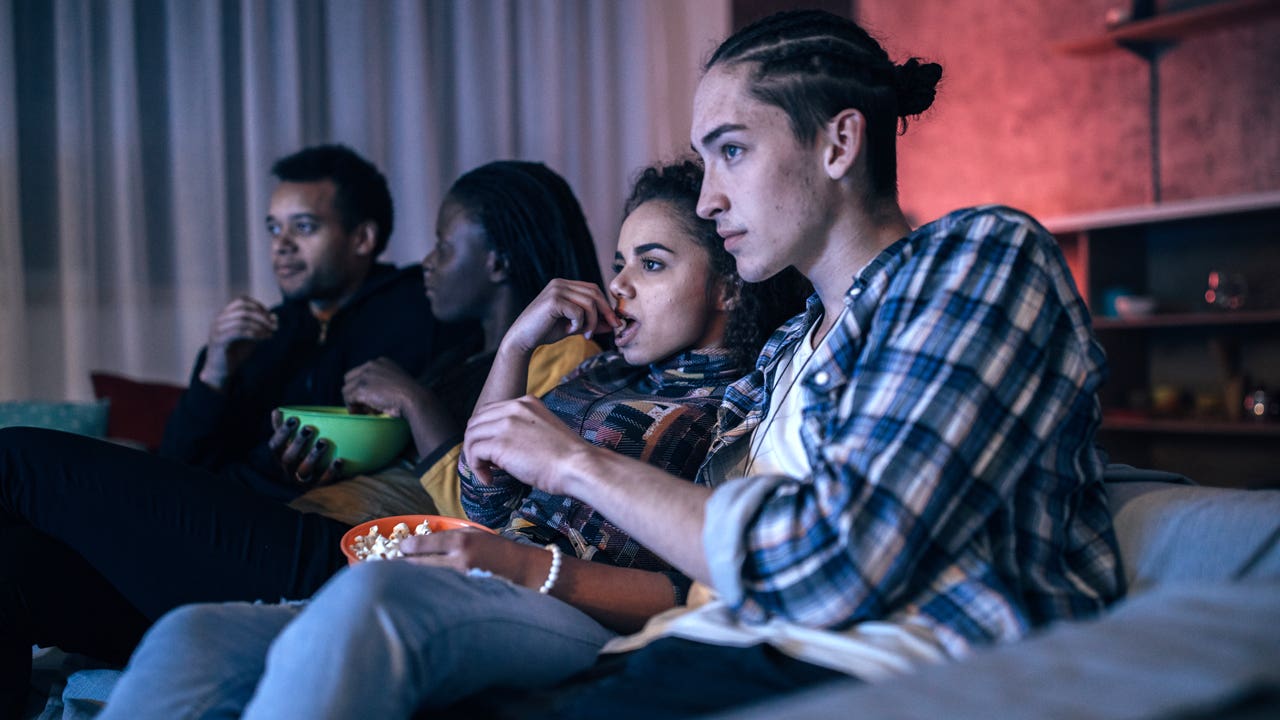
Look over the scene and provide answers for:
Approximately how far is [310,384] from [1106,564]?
5.63ft

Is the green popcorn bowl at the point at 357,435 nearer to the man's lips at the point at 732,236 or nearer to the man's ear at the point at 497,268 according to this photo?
the man's ear at the point at 497,268

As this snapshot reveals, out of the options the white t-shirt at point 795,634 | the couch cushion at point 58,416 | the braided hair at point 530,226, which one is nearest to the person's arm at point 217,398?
the couch cushion at point 58,416

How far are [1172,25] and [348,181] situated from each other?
3022 mm

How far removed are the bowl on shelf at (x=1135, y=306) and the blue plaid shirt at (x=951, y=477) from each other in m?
2.86

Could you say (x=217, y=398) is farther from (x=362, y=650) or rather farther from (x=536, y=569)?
(x=362, y=650)

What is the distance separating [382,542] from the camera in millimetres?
1128

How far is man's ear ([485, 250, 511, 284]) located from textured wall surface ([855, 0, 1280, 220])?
206cm

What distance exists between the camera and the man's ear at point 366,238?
8.22 feet

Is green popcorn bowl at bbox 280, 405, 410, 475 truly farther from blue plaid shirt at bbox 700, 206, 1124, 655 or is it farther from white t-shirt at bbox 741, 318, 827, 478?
blue plaid shirt at bbox 700, 206, 1124, 655

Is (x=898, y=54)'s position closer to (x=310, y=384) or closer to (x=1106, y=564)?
(x=1106, y=564)

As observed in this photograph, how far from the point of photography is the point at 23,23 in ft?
9.19

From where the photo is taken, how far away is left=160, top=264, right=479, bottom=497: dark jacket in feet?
6.82

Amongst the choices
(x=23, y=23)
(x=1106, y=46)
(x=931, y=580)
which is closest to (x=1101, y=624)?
(x=931, y=580)

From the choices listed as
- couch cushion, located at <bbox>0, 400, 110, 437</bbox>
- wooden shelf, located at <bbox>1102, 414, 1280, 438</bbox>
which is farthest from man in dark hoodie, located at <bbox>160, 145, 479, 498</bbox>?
wooden shelf, located at <bbox>1102, 414, 1280, 438</bbox>
